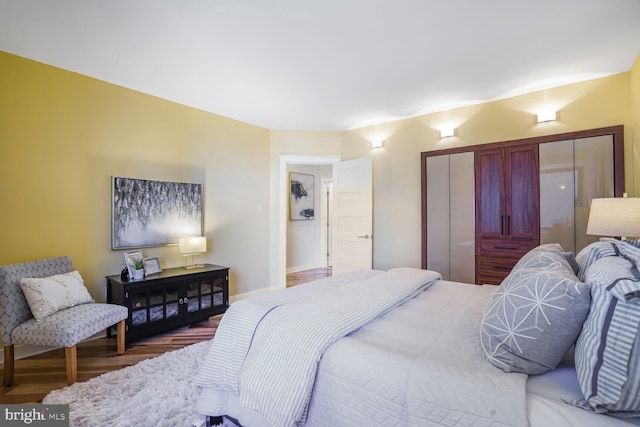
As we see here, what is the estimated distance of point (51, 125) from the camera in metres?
2.77

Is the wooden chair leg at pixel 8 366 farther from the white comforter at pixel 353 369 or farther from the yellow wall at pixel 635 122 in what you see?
the yellow wall at pixel 635 122

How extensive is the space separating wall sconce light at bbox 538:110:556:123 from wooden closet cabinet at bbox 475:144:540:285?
0.96 feet

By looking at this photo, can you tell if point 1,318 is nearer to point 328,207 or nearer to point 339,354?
point 339,354

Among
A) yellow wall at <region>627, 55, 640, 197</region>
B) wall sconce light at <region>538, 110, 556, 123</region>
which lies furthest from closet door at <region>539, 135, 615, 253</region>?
wall sconce light at <region>538, 110, 556, 123</region>

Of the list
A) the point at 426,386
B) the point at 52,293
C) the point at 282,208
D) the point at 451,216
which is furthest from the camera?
the point at 282,208

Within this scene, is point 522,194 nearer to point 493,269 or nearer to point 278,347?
point 493,269

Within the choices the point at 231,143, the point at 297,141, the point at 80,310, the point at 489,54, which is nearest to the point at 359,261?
the point at 297,141

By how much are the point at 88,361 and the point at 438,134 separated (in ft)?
14.8

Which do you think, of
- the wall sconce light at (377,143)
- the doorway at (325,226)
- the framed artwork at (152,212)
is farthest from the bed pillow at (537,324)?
the doorway at (325,226)

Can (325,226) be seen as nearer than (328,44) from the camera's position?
No

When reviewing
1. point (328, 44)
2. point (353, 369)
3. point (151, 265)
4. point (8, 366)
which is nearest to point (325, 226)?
point (151, 265)

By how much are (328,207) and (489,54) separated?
489 centimetres

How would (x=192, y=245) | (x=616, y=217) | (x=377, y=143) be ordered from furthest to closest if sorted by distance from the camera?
1. (x=377, y=143)
2. (x=192, y=245)
3. (x=616, y=217)

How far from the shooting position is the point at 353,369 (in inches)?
45.9
